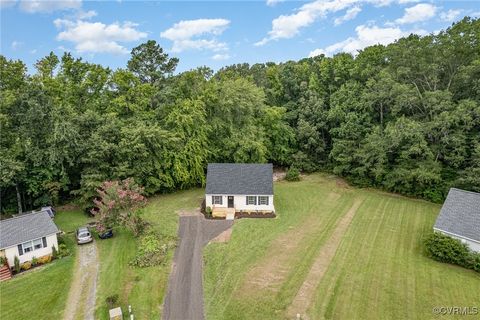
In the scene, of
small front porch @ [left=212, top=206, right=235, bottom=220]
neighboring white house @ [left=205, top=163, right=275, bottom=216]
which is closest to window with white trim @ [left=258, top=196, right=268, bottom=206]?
neighboring white house @ [left=205, top=163, right=275, bottom=216]

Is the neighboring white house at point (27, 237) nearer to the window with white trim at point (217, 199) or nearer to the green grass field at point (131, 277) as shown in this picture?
the green grass field at point (131, 277)

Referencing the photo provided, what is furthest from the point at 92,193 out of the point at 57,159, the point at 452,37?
the point at 452,37

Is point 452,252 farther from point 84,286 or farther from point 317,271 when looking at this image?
point 84,286

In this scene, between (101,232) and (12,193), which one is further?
(12,193)

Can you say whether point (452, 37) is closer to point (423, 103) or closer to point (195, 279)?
point (423, 103)

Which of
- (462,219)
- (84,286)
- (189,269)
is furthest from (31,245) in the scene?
(462,219)

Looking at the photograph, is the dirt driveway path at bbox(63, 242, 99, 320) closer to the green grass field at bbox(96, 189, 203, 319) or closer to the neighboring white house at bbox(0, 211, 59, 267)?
the green grass field at bbox(96, 189, 203, 319)
